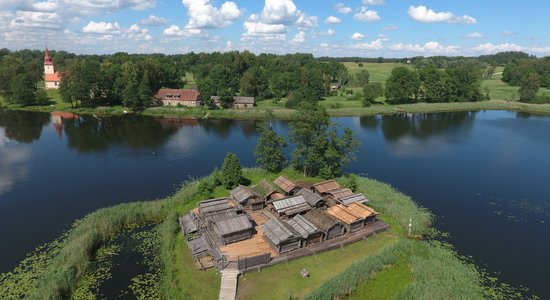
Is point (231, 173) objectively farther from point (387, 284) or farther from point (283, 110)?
point (283, 110)

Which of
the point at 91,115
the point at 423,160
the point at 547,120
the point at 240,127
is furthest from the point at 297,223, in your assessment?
the point at 547,120

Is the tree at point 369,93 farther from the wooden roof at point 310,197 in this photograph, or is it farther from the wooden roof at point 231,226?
the wooden roof at point 231,226

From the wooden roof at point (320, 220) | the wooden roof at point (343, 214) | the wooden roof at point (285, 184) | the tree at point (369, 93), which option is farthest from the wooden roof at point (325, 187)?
the tree at point (369, 93)

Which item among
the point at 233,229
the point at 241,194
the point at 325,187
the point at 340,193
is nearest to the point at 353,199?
the point at 340,193

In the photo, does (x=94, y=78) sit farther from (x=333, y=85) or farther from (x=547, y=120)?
(x=547, y=120)

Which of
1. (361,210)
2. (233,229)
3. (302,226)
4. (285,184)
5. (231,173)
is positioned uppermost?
(231,173)
